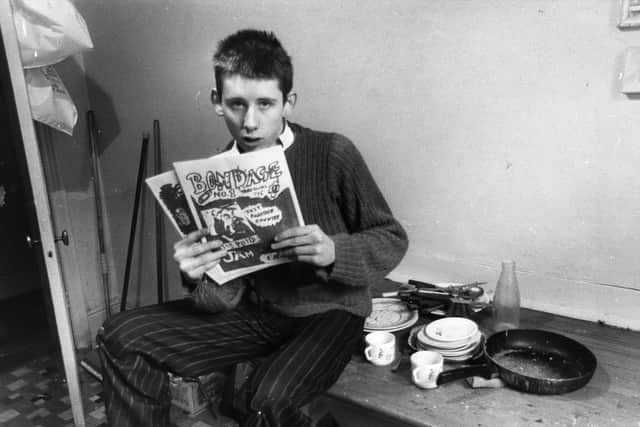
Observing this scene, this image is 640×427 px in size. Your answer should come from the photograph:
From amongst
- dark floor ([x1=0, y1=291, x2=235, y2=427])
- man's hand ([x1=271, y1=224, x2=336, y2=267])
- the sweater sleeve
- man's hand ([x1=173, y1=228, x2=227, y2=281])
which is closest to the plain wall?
the sweater sleeve

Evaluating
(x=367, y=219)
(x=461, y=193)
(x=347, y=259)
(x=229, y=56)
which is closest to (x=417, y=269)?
(x=461, y=193)

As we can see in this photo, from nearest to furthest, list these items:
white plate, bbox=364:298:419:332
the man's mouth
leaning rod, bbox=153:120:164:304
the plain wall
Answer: the man's mouth, the plain wall, white plate, bbox=364:298:419:332, leaning rod, bbox=153:120:164:304

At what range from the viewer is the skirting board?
149 cm

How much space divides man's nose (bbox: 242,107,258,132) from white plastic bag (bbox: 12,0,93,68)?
981 mm

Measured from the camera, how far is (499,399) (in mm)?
1196

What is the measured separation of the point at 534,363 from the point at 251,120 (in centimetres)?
96

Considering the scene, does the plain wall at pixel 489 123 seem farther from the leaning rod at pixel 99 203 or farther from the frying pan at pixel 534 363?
the leaning rod at pixel 99 203

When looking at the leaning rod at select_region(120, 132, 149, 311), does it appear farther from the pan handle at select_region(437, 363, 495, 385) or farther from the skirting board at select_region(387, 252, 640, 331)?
the pan handle at select_region(437, 363, 495, 385)

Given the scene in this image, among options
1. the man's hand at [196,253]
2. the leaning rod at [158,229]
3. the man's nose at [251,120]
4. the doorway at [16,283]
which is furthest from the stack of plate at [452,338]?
the doorway at [16,283]

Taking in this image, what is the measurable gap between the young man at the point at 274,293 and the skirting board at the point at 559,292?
0.47 metres

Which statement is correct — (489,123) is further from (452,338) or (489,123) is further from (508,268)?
(452,338)

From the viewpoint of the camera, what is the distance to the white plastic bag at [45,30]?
1722mm

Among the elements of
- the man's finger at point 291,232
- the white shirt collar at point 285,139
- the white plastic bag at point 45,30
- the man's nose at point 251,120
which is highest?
the white plastic bag at point 45,30

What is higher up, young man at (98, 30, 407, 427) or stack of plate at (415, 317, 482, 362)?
young man at (98, 30, 407, 427)
